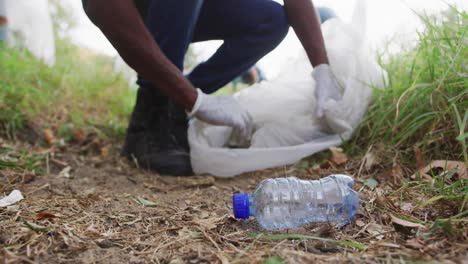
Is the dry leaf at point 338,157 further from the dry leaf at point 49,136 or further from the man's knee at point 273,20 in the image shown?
the dry leaf at point 49,136

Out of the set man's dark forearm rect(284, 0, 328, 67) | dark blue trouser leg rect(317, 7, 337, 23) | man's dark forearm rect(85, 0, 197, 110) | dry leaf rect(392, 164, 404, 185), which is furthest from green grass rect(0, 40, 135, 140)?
dry leaf rect(392, 164, 404, 185)

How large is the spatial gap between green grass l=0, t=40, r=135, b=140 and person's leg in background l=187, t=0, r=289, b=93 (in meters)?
0.79

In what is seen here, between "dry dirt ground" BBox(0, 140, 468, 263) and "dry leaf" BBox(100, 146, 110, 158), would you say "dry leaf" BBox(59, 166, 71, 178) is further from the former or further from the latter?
"dry leaf" BBox(100, 146, 110, 158)

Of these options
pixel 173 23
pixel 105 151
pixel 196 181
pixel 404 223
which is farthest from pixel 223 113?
pixel 404 223

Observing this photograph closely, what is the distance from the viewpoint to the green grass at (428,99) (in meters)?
1.45

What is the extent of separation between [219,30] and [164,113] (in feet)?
1.73

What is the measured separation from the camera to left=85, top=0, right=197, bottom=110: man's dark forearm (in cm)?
147

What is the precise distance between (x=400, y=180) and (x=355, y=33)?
2.70ft

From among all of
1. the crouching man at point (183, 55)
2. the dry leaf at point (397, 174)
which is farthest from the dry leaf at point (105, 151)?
the dry leaf at point (397, 174)

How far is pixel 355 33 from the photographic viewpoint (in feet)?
6.22

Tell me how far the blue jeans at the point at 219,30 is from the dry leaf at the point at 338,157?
65 cm

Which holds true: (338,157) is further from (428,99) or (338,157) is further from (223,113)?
(223,113)

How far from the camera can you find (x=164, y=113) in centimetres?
196

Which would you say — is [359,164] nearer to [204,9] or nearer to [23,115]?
[204,9]
